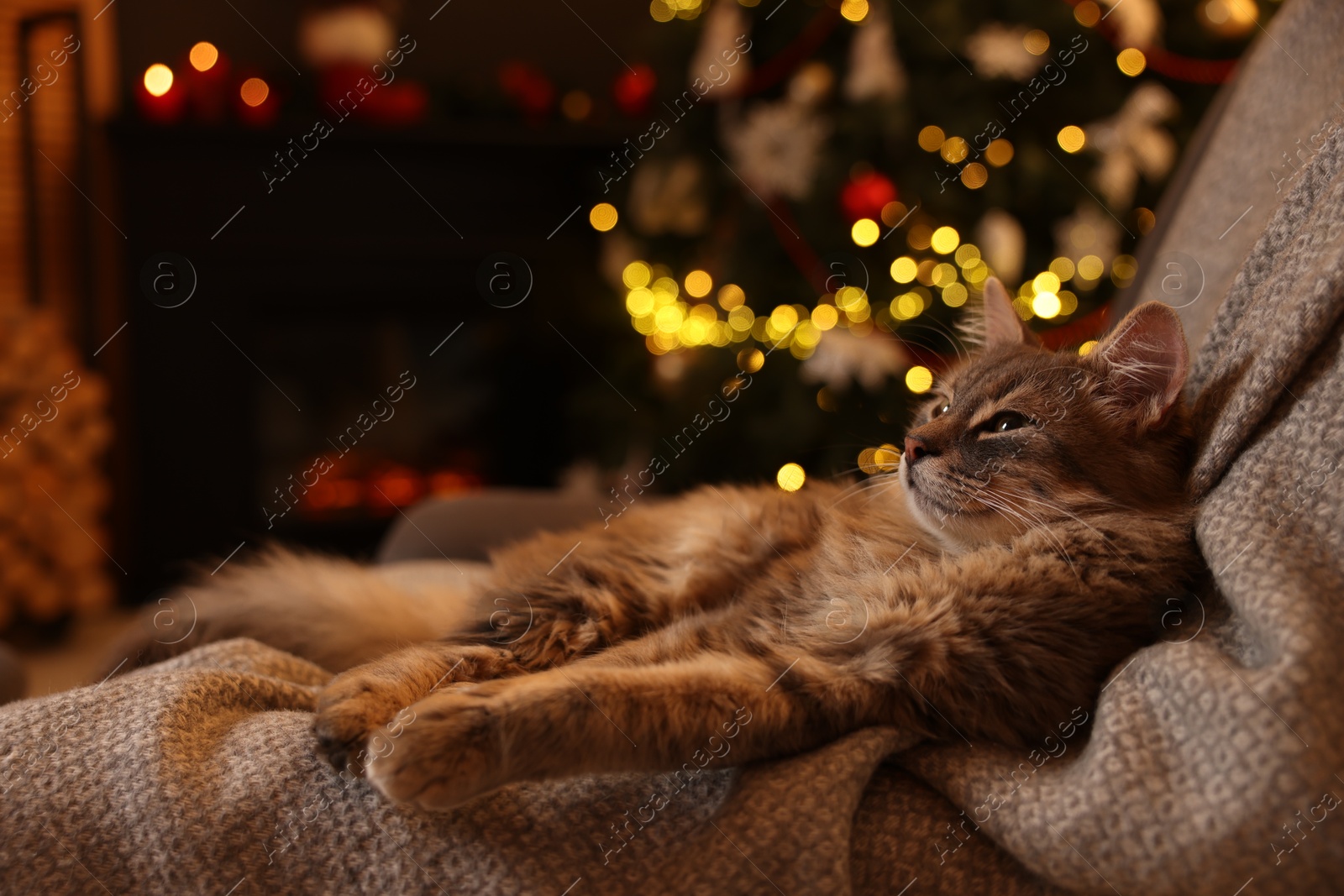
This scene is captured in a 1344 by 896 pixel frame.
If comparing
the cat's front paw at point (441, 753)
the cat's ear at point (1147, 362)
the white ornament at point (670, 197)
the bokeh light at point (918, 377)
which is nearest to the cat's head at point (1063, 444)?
the cat's ear at point (1147, 362)

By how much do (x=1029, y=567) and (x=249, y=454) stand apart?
357cm

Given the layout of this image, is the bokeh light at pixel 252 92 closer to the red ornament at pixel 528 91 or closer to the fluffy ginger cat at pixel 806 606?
the red ornament at pixel 528 91

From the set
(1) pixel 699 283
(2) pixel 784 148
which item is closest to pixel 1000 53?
(2) pixel 784 148

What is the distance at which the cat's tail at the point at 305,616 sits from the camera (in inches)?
48.8

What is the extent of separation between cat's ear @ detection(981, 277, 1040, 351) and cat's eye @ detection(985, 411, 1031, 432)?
0.21 m

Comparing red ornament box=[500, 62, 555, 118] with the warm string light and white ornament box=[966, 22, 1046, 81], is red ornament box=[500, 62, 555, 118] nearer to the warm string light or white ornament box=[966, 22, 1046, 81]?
the warm string light

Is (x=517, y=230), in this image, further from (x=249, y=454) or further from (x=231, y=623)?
(x=231, y=623)

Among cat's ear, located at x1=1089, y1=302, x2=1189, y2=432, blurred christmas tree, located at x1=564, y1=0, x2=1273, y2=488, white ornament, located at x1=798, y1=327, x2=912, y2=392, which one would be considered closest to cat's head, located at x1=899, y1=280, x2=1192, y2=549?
cat's ear, located at x1=1089, y1=302, x2=1189, y2=432

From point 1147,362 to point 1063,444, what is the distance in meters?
0.13

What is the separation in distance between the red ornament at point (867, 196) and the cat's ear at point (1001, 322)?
1.48 metres

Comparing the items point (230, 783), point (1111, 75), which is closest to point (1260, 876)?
point (230, 783)

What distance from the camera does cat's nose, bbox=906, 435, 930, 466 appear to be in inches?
44.8

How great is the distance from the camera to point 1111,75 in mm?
2943

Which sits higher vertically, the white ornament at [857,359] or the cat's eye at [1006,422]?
the cat's eye at [1006,422]
